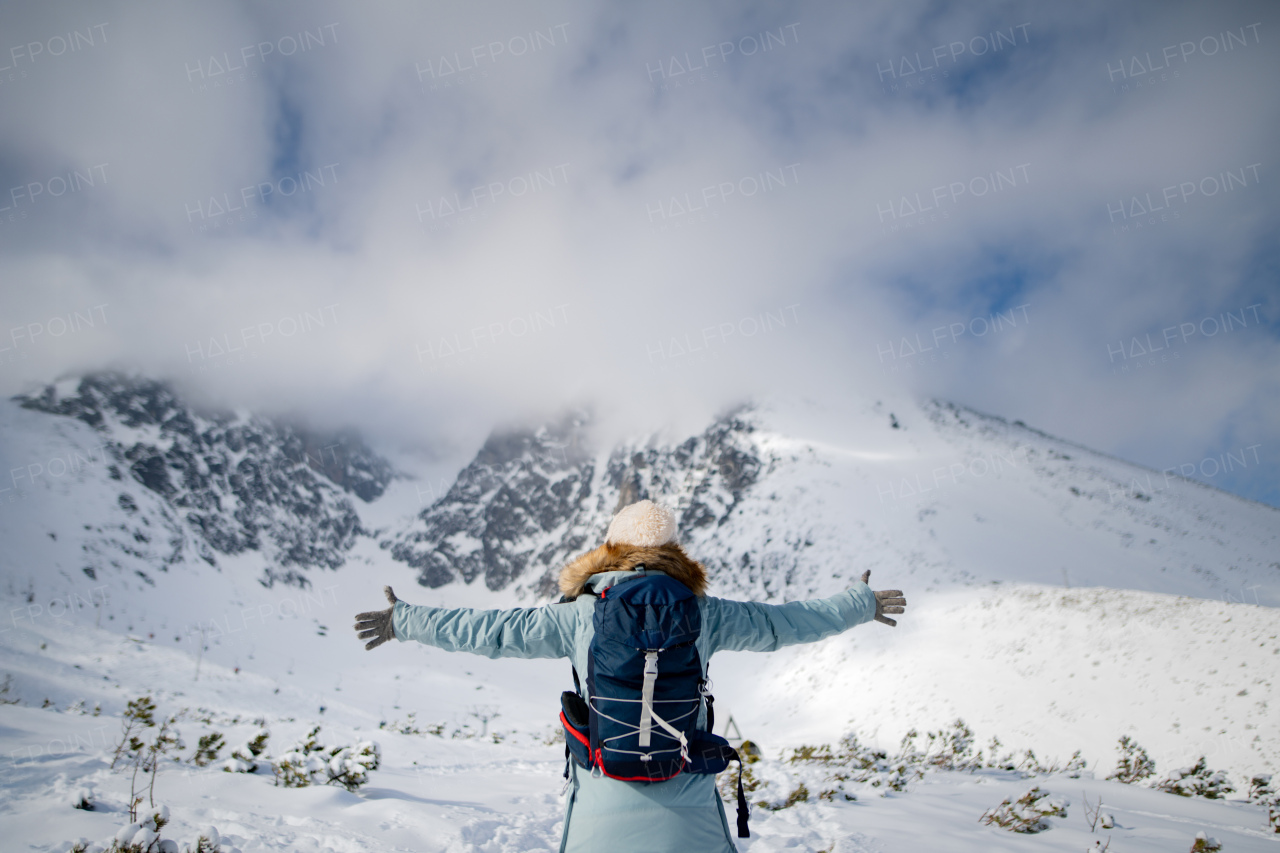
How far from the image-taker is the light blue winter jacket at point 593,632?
7.16ft

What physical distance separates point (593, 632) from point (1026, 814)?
579 centimetres

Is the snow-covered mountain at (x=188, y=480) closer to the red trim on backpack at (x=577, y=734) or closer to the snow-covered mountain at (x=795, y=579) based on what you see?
the snow-covered mountain at (x=795, y=579)

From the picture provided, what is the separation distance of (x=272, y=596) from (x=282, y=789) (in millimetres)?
71603

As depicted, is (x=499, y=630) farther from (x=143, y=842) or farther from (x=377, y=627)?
(x=143, y=842)

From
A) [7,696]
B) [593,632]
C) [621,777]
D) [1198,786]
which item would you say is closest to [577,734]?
[621,777]

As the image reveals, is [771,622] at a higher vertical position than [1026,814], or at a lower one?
higher

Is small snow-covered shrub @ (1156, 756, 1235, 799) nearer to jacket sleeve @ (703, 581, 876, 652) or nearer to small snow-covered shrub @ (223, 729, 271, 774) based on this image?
jacket sleeve @ (703, 581, 876, 652)

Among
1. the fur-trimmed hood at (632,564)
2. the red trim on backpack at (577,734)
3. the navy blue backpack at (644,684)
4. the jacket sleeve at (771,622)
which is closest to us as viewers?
the navy blue backpack at (644,684)

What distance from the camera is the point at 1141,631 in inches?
545

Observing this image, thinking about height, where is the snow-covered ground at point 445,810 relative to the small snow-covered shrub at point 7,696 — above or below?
above

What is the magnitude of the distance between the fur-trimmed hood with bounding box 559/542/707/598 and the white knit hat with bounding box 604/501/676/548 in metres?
0.05

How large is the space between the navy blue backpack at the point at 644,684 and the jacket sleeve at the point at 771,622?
1.19 ft

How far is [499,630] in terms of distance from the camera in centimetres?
251

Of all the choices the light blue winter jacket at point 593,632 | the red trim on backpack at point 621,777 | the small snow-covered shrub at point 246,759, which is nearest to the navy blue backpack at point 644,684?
the red trim on backpack at point 621,777
